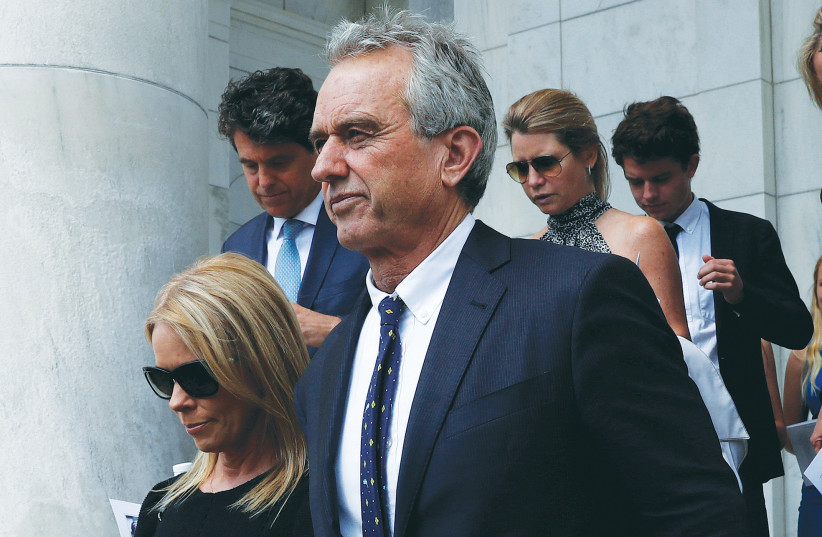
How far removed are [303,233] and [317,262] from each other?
217 millimetres

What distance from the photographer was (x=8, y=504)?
448 centimetres

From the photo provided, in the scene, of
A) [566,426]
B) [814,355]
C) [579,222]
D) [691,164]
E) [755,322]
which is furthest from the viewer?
[814,355]

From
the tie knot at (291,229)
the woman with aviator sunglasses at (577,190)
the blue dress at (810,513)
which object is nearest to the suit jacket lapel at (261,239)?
the tie knot at (291,229)

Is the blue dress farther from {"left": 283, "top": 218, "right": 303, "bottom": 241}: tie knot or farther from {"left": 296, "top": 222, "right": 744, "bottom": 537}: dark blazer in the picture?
{"left": 296, "top": 222, "right": 744, "bottom": 537}: dark blazer

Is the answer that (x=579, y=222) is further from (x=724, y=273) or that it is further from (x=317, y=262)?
(x=317, y=262)

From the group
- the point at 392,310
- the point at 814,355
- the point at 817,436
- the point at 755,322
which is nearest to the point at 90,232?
the point at 392,310

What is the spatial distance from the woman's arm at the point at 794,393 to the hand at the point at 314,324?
243cm

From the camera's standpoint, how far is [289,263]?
4.72m

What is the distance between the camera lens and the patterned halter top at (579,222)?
4.40 m

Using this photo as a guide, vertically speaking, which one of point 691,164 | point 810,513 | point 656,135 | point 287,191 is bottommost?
point 810,513

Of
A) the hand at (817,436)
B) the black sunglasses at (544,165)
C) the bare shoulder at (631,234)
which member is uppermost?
the black sunglasses at (544,165)

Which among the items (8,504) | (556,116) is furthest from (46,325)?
(556,116)

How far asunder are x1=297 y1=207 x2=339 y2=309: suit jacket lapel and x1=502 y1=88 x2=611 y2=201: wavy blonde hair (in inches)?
31.1

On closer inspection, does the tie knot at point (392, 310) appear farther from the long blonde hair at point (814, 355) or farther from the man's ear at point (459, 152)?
the long blonde hair at point (814, 355)
